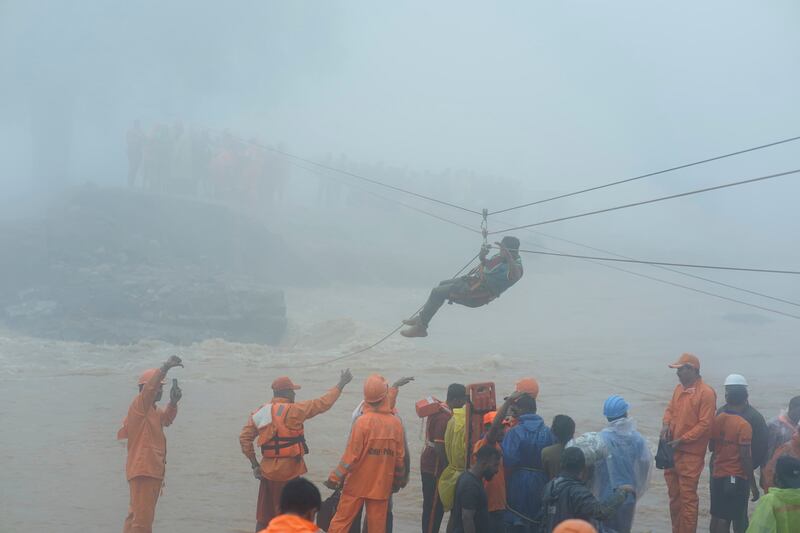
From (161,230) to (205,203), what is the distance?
371cm

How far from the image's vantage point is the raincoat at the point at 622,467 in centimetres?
580

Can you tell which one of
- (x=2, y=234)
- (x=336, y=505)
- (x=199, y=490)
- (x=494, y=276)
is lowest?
(x=199, y=490)

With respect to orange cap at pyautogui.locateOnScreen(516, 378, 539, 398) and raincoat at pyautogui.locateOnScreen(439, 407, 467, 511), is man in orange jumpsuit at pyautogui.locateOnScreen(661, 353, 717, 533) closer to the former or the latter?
orange cap at pyautogui.locateOnScreen(516, 378, 539, 398)

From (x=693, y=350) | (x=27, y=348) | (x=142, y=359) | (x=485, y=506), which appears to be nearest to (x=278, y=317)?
(x=142, y=359)

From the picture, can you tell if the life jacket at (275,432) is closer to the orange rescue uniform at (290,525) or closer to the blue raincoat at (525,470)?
the blue raincoat at (525,470)

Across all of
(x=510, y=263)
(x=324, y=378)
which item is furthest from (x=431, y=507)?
(x=324, y=378)

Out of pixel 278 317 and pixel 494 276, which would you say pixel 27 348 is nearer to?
pixel 278 317

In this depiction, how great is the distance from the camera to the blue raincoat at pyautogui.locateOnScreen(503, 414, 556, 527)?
19.3 feet

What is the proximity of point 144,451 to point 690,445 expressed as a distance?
15.7 feet

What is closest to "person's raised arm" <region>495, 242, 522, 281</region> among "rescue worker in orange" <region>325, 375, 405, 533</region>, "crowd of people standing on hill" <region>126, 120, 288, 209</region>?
"rescue worker in orange" <region>325, 375, 405, 533</region>

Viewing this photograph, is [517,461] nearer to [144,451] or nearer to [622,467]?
[622,467]

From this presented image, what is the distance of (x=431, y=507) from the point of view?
704 centimetres

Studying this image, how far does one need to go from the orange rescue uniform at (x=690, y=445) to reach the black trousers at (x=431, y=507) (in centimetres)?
218

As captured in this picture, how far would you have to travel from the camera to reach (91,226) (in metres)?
33.4
